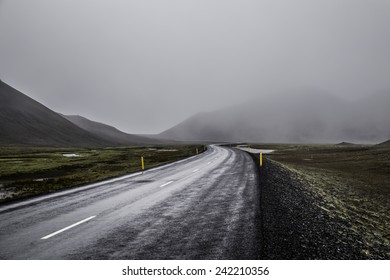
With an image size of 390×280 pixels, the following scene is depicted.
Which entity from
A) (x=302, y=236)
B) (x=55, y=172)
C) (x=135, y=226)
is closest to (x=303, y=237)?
(x=302, y=236)

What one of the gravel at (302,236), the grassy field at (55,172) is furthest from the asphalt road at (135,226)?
the grassy field at (55,172)

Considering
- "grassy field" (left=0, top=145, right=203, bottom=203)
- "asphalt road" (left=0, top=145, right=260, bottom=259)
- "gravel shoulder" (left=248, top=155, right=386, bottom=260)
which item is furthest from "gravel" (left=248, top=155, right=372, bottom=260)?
"grassy field" (left=0, top=145, right=203, bottom=203)

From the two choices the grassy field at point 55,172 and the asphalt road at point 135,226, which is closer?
the asphalt road at point 135,226

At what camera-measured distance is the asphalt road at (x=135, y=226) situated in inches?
243

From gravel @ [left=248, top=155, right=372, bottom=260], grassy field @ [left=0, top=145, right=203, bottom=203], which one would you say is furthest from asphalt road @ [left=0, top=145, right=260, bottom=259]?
grassy field @ [left=0, top=145, right=203, bottom=203]

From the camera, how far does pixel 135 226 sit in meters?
8.12

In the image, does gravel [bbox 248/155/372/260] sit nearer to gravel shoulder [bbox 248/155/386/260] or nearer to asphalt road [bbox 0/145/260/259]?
gravel shoulder [bbox 248/155/386/260]

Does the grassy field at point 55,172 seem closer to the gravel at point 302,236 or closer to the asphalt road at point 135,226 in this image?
the asphalt road at point 135,226

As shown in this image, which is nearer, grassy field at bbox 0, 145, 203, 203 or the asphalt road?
the asphalt road

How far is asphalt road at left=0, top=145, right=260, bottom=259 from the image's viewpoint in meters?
6.18

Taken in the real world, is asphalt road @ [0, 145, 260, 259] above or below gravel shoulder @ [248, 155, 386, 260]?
above
